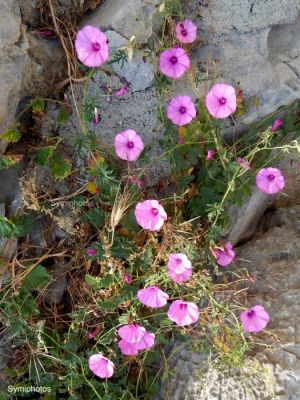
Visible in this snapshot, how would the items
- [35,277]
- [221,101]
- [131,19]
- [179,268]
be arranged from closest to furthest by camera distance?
[179,268], [221,101], [131,19], [35,277]

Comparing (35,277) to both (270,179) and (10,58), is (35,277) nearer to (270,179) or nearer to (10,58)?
(10,58)

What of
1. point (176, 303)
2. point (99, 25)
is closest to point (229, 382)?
point (176, 303)

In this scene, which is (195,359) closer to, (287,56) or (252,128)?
(252,128)

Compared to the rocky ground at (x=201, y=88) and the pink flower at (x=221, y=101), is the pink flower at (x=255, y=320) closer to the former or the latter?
the rocky ground at (x=201, y=88)

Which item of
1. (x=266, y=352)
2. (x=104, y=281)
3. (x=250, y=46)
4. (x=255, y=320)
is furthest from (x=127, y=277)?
(x=250, y=46)

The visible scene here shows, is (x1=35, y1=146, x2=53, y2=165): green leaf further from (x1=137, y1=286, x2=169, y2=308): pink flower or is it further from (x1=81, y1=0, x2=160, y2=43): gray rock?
(x1=137, y1=286, x2=169, y2=308): pink flower

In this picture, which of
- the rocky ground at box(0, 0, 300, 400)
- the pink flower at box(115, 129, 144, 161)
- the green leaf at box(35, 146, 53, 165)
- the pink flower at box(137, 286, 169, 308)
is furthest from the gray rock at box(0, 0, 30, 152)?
the pink flower at box(137, 286, 169, 308)

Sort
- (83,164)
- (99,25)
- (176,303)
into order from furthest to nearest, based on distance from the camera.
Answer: (83,164) < (99,25) < (176,303)

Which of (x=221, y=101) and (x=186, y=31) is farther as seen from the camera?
(x=186, y=31)
